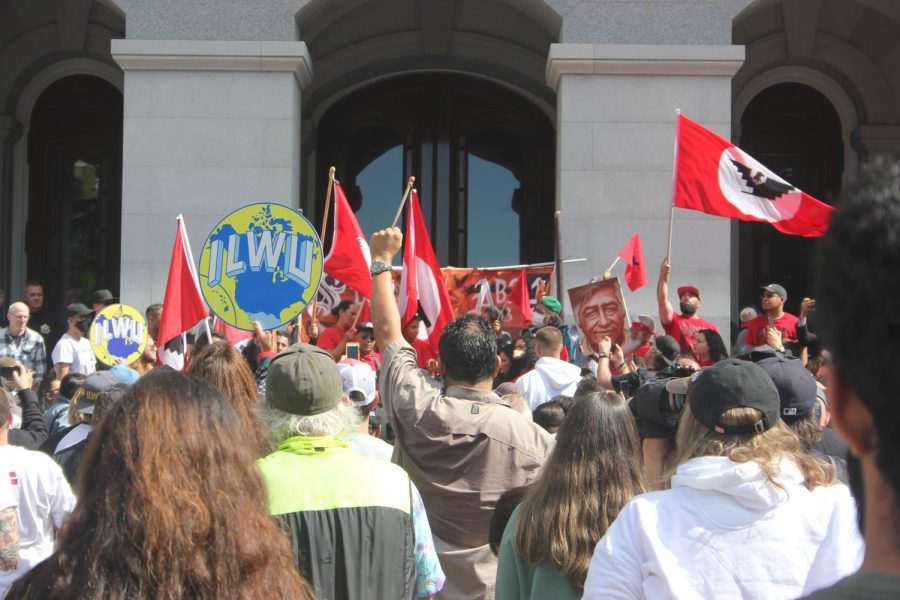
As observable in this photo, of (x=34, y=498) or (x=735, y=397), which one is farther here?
(x=34, y=498)

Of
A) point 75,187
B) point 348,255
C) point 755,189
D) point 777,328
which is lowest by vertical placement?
point 777,328

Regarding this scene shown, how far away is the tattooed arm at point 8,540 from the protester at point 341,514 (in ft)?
4.26

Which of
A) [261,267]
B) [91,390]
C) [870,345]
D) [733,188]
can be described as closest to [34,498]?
[91,390]

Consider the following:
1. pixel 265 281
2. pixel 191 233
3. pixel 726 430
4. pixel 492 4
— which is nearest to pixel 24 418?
pixel 265 281

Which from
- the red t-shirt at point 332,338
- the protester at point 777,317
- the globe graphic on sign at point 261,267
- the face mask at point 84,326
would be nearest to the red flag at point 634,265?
the protester at point 777,317

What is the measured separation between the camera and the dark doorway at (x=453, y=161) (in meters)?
16.3

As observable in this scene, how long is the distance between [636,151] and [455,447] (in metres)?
8.70

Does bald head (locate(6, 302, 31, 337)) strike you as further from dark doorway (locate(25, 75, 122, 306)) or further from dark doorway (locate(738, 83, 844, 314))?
dark doorway (locate(738, 83, 844, 314))

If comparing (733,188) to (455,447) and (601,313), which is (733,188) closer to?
(601,313)

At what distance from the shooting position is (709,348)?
24.4 feet

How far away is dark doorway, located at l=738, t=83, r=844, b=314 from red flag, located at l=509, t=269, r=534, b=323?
5.74 metres

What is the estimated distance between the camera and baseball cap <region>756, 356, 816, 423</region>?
3.46 meters

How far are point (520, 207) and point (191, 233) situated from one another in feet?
20.9

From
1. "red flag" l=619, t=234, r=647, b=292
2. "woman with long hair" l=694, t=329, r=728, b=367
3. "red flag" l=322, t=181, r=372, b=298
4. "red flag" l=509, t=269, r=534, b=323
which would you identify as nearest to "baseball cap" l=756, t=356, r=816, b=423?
"woman with long hair" l=694, t=329, r=728, b=367
